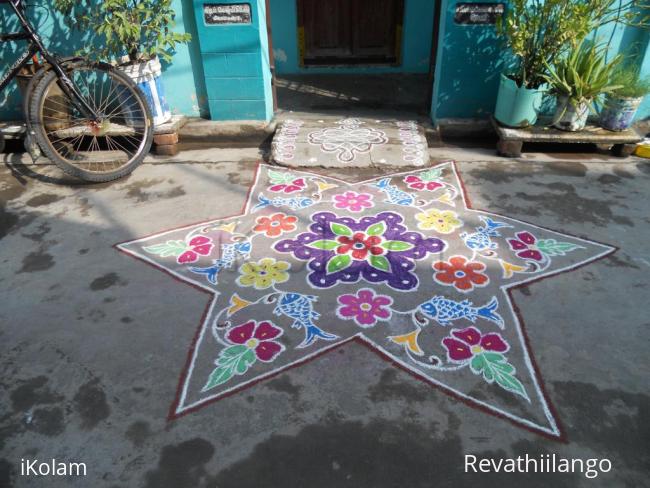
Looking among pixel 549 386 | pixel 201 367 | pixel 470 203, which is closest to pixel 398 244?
pixel 470 203

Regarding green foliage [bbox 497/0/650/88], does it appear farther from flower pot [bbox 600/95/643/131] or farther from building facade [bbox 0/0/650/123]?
flower pot [bbox 600/95/643/131]

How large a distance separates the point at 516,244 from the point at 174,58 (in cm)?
345

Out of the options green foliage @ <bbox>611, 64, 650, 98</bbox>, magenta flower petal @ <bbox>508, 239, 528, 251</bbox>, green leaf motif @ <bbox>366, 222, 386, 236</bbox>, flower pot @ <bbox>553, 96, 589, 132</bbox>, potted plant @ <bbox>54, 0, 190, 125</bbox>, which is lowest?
magenta flower petal @ <bbox>508, 239, 528, 251</bbox>

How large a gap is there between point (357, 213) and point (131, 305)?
1650mm

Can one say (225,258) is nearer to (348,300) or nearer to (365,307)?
(348,300)

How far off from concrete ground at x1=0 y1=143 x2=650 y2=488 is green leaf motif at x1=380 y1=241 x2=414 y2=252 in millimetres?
728

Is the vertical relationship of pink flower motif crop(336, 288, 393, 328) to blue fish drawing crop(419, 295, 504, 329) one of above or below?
above

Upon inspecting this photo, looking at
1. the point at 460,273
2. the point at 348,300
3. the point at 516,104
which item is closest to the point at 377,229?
the point at 460,273

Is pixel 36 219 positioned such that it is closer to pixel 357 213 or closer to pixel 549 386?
pixel 357 213

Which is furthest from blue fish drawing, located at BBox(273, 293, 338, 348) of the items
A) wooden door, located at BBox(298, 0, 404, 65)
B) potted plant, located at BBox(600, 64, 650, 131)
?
wooden door, located at BBox(298, 0, 404, 65)

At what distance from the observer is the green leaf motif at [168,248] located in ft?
9.75

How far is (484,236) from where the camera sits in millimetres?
3100

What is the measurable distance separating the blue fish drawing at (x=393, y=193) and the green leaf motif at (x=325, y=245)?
2.36ft

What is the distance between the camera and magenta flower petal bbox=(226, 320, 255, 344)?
7.62 feet
